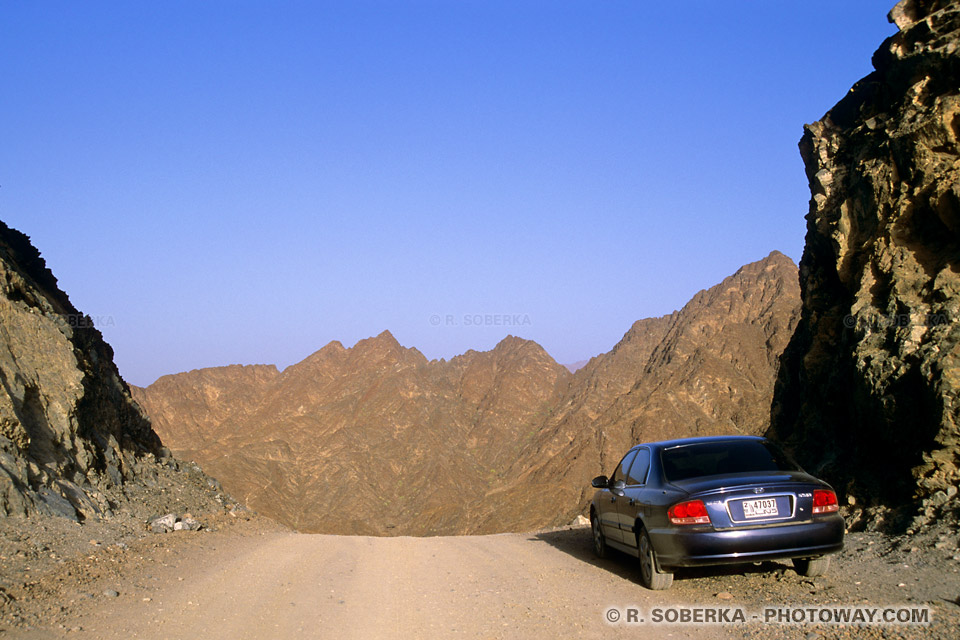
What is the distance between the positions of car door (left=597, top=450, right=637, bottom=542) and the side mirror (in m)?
0.02

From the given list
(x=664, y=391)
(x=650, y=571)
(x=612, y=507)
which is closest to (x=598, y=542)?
(x=612, y=507)

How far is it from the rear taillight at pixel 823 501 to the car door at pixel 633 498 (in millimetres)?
1577

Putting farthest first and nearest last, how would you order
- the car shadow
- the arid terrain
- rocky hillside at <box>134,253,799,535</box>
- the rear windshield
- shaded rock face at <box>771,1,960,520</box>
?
rocky hillside at <box>134,253,799,535</box>
shaded rock face at <box>771,1,960,520</box>
the car shadow
the rear windshield
the arid terrain

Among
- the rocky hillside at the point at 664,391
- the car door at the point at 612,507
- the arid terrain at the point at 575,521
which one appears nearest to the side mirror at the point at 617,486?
the car door at the point at 612,507

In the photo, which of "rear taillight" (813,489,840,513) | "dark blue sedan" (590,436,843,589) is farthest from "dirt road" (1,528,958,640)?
"rear taillight" (813,489,840,513)

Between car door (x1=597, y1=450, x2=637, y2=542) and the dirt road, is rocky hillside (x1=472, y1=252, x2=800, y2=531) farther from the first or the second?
the dirt road

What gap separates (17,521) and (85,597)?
2.30 meters

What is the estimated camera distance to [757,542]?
263 inches

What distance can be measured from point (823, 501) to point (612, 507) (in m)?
2.71

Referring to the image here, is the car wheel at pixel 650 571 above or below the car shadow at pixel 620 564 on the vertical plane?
above

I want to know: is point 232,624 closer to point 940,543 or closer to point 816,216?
point 940,543

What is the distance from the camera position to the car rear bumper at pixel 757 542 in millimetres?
6680

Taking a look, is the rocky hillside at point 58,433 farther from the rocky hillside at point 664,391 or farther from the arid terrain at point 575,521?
the rocky hillside at point 664,391

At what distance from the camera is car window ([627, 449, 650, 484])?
8.29m
